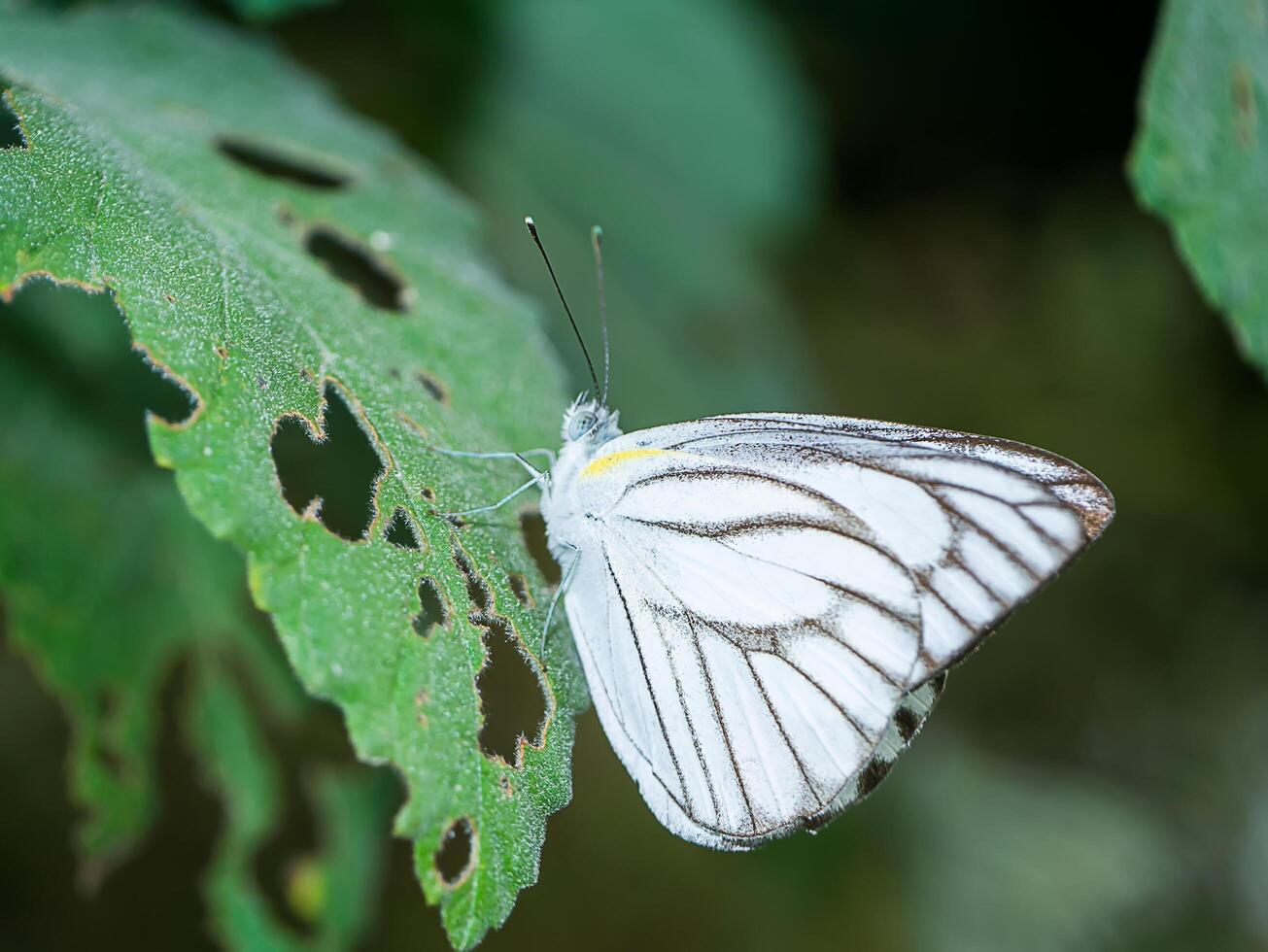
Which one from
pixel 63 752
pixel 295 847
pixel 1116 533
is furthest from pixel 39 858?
pixel 1116 533

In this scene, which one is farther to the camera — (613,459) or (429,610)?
(613,459)

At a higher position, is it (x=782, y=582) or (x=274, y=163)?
(x=782, y=582)

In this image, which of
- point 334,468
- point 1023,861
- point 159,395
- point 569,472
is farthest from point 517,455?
point 1023,861

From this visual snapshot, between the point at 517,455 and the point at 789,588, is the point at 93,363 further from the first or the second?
the point at 789,588

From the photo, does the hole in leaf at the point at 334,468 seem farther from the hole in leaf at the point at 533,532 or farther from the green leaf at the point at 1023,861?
the green leaf at the point at 1023,861

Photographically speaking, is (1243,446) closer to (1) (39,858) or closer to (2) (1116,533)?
(2) (1116,533)

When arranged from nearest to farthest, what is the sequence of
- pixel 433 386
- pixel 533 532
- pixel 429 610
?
1. pixel 429 610
2. pixel 433 386
3. pixel 533 532
